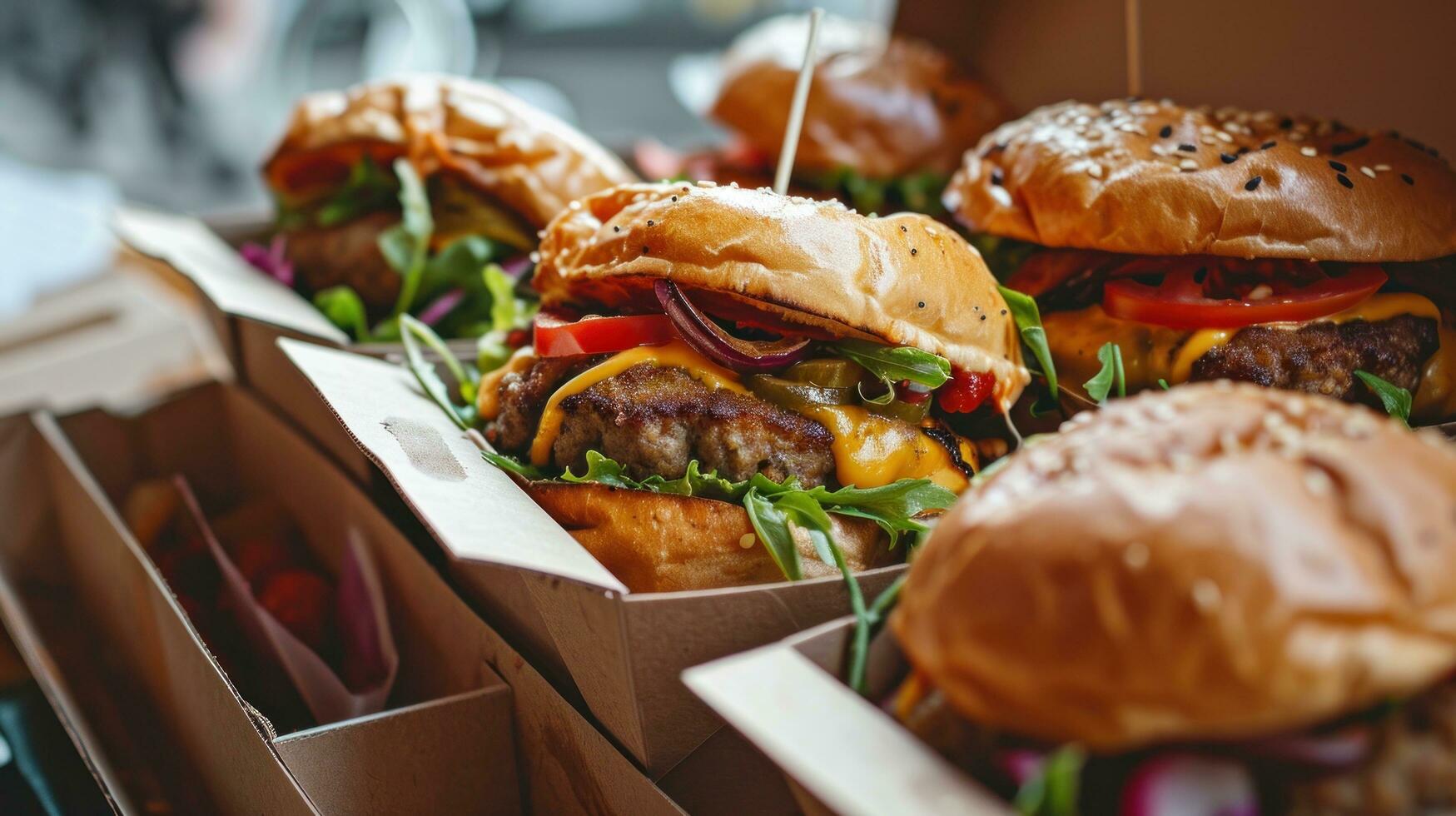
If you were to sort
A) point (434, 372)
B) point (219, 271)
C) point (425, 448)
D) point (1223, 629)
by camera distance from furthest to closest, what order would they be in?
point (219, 271) < point (434, 372) < point (425, 448) < point (1223, 629)

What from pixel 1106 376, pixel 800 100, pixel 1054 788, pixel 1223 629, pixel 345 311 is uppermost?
pixel 800 100

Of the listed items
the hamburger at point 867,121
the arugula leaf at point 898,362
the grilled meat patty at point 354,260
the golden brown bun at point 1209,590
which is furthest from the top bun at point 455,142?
the golden brown bun at point 1209,590

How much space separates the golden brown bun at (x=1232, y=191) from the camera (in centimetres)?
202

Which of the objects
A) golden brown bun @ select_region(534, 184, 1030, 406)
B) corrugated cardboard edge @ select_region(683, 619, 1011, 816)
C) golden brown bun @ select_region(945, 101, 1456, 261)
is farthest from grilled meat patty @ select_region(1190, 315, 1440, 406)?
corrugated cardboard edge @ select_region(683, 619, 1011, 816)

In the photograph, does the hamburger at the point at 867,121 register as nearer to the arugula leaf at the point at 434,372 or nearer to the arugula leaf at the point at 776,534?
the arugula leaf at the point at 434,372

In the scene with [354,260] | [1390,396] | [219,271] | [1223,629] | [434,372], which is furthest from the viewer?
[354,260]

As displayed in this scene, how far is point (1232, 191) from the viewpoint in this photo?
203cm

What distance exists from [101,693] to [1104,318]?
2.70 meters

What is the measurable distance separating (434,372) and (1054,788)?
1.90 metres

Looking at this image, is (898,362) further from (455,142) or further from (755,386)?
(455,142)

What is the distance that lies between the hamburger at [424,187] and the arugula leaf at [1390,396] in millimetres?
2080

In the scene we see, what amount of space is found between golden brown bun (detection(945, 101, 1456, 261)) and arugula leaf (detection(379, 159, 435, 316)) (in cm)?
172

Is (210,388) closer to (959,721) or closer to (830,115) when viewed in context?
(830,115)

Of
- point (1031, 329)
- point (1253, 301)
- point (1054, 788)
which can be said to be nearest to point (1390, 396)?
point (1253, 301)
